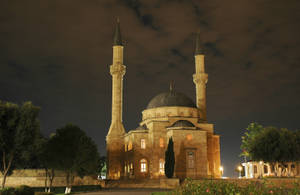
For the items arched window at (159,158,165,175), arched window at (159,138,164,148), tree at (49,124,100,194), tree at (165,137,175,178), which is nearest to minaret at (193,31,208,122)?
arched window at (159,138,164,148)

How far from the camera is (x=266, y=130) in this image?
140ft

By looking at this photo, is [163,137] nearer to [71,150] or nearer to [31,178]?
[71,150]

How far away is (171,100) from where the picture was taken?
173 ft

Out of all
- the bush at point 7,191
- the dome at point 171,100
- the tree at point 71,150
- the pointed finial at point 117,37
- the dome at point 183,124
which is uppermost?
the pointed finial at point 117,37

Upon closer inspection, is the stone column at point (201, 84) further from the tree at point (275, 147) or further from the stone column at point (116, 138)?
the tree at point (275, 147)

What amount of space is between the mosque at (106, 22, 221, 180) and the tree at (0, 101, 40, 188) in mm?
21354

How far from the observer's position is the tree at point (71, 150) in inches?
1307

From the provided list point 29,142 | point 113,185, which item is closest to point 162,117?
point 113,185

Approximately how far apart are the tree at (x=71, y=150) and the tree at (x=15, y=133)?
615 cm

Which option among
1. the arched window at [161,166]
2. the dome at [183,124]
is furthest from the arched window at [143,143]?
the dome at [183,124]

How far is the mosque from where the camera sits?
44156 mm

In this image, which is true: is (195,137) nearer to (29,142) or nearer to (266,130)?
(266,130)

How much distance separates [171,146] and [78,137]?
12.5 meters

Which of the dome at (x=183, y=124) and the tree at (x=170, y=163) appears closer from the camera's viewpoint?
the tree at (x=170, y=163)
